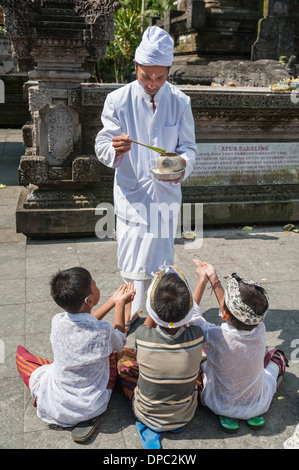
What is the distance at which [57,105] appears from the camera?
5.25m

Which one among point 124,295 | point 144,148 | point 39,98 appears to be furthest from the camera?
point 39,98

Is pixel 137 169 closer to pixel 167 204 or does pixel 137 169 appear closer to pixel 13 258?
pixel 167 204

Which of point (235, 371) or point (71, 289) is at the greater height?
point (71, 289)

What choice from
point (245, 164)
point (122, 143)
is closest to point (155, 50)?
point (122, 143)

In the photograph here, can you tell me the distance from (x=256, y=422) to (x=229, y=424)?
0.17 meters

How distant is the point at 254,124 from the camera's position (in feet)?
19.5

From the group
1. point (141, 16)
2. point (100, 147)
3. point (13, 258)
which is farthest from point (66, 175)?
point (141, 16)

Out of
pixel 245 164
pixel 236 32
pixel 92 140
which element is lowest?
pixel 245 164

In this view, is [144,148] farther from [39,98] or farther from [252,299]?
[39,98]

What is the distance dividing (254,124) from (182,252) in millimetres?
1934

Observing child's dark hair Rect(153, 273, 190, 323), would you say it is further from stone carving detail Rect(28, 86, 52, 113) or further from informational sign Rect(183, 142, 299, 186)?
informational sign Rect(183, 142, 299, 186)

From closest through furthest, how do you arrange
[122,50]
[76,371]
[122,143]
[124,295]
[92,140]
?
1. [76,371]
2. [124,295]
3. [122,143]
4. [92,140]
5. [122,50]

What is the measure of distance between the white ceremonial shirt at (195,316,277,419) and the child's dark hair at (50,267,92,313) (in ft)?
2.41

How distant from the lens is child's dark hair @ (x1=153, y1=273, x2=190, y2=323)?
2576 millimetres
